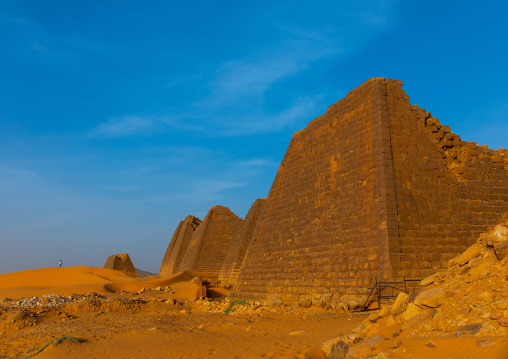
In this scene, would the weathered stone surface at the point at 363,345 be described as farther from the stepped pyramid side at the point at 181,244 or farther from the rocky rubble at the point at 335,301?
the stepped pyramid side at the point at 181,244

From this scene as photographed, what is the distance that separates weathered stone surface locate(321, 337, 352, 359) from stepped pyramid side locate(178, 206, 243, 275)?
80.5ft

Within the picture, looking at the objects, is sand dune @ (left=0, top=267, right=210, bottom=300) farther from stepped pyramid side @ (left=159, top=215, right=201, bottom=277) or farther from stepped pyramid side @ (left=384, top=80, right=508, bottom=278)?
stepped pyramid side @ (left=384, top=80, right=508, bottom=278)

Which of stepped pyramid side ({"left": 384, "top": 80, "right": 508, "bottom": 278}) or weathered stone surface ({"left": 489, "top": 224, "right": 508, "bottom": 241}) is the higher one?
stepped pyramid side ({"left": 384, "top": 80, "right": 508, "bottom": 278})

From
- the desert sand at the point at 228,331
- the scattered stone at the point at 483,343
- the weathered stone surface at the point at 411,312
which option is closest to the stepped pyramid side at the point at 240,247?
the desert sand at the point at 228,331

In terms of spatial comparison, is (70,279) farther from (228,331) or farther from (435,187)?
(435,187)

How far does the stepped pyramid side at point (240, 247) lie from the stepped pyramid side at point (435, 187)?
1313cm

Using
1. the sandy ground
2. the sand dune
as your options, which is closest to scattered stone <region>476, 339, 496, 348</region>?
the sandy ground

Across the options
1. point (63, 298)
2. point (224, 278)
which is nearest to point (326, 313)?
point (63, 298)

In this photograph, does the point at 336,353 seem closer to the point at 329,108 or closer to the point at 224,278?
the point at 329,108

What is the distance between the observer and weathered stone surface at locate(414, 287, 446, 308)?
15.8 feet

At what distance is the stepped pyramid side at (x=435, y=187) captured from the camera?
1049cm

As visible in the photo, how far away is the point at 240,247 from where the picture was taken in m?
24.4

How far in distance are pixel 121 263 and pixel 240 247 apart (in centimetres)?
2191

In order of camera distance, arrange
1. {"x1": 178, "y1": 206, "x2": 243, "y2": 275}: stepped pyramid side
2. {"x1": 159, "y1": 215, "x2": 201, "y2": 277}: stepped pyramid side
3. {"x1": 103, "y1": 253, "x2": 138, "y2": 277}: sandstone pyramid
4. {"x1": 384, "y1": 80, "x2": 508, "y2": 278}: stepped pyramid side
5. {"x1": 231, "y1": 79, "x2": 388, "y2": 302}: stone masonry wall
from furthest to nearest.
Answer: {"x1": 103, "y1": 253, "x2": 138, "y2": 277}: sandstone pyramid → {"x1": 159, "y1": 215, "x2": 201, "y2": 277}: stepped pyramid side → {"x1": 178, "y1": 206, "x2": 243, "y2": 275}: stepped pyramid side → {"x1": 231, "y1": 79, "x2": 388, "y2": 302}: stone masonry wall → {"x1": 384, "y1": 80, "x2": 508, "y2": 278}: stepped pyramid side
